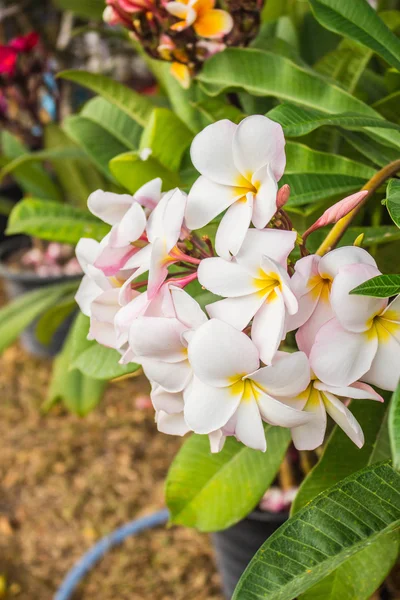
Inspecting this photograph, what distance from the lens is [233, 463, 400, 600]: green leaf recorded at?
1.30 feet

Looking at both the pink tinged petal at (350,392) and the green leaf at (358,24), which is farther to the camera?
the green leaf at (358,24)

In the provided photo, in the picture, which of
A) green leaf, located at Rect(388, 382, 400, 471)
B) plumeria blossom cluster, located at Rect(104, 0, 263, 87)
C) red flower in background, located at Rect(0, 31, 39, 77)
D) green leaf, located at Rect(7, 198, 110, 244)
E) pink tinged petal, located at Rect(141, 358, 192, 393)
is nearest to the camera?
green leaf, located at Rect(388, 382, 400, 471)

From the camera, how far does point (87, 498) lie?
65.3 inches

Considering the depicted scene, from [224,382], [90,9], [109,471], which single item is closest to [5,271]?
[109,471]

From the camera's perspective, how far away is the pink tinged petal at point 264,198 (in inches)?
15.5

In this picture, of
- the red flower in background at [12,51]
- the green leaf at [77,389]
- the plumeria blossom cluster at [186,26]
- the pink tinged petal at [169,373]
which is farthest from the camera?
the red flower in background at [12,51]

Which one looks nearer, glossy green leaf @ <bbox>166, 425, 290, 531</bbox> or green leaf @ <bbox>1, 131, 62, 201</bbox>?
glossy green leaf @ <bbox>166, 425, 290, 531</bbox>

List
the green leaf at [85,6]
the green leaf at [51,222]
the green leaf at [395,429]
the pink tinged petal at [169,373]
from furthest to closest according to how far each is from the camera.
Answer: the green leaf at [85,6] < the green leaf at [51,222] < the pink tinged petal at [169,373] < the green leaf at [395,429]

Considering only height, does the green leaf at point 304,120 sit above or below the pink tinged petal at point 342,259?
above

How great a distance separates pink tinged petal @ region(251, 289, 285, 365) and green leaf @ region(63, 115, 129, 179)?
0.62 m

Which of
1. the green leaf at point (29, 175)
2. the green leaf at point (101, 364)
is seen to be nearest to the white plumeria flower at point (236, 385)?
the green leaf at point (101, 364)

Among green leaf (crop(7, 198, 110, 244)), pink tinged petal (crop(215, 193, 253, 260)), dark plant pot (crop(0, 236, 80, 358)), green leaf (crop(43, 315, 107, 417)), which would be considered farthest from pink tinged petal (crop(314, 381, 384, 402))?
dark plant pot (crop(0, 236, 80, 358))

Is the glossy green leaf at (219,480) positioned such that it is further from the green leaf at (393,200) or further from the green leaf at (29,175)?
the green leaf at (29,175)

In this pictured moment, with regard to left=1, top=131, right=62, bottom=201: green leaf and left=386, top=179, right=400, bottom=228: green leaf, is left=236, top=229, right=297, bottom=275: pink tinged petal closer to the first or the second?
left=386, top=179, right=400, bottom=228: green leaf
